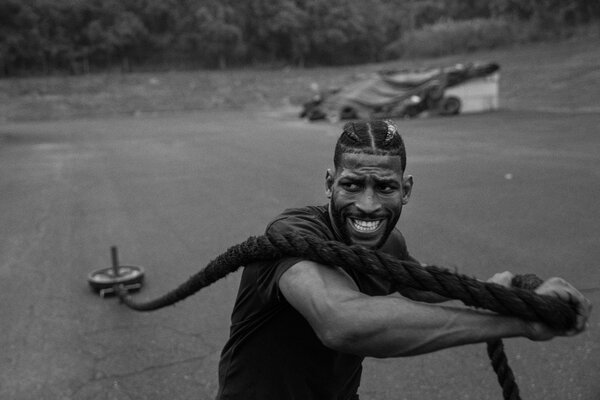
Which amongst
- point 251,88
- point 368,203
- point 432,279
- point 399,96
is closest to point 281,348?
point 368,203

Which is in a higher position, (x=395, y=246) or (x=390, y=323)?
(x=390, y=323)

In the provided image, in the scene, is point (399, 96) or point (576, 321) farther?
point (399, 96)

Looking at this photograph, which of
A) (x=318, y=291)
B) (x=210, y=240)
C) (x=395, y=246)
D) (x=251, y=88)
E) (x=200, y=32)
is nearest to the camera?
(x=318, y=291)

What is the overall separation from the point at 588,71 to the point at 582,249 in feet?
80.8

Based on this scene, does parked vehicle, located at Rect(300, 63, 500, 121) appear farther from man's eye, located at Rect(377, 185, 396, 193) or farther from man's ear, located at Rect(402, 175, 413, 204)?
man's eye, located at Rect(377, 185, 396, 193)

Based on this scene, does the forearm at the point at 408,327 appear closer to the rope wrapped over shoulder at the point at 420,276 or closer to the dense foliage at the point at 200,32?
the rope wrapped over shoulder at the point at 420,276

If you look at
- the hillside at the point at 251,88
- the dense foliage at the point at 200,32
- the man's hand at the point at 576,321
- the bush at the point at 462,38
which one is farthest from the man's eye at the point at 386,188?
the dense foliage at the point at 200,32

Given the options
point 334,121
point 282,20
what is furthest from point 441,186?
point 282,20

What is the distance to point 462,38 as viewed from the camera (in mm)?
53531

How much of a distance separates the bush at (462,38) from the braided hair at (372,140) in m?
47.1

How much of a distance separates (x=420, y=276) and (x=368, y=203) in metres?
0.54

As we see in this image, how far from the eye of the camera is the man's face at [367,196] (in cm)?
200

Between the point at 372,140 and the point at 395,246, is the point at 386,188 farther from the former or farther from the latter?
the point at 395,246

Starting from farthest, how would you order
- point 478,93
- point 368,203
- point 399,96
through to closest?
1. point 399,96
2. point 478,93
3. point 368,203
